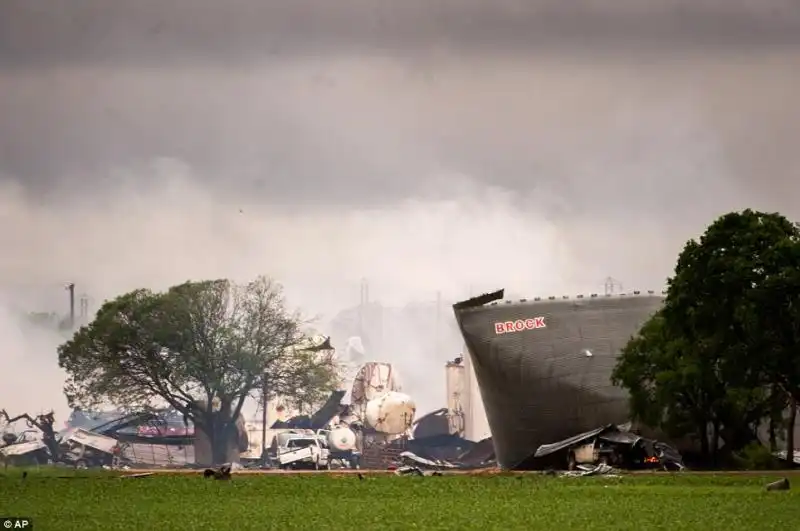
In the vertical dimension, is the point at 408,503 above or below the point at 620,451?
below

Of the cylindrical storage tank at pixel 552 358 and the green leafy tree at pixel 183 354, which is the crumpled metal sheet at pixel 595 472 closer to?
the cylindrical storage tank at pixel 552 358

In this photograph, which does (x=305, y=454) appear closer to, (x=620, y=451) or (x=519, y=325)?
(x=519, y=325)

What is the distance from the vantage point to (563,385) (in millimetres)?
127188

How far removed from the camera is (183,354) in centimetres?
17525

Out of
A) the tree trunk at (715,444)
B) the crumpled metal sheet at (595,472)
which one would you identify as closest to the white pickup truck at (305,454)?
the tree trunk at (715,444)

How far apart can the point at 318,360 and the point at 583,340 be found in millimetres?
60439

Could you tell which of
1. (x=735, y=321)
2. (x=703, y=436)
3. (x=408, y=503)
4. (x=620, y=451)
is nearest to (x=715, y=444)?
(x=703, y=436)

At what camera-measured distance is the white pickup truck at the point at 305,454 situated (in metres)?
167

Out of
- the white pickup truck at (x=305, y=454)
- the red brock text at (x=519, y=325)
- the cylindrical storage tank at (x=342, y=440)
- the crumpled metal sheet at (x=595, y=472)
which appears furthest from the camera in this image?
the cylindrical storage tank at (x=342, y=440)

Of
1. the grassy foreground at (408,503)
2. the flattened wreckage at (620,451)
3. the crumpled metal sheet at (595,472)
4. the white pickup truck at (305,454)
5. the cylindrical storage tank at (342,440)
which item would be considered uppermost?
the cylindrical storage tank at (342,440)

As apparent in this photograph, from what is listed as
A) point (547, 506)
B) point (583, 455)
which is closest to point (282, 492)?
point (547, 506)

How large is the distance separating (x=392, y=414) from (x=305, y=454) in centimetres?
2702

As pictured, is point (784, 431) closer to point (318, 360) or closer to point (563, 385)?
point (563, 385)

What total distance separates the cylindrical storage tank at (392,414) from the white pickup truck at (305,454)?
1586cm
